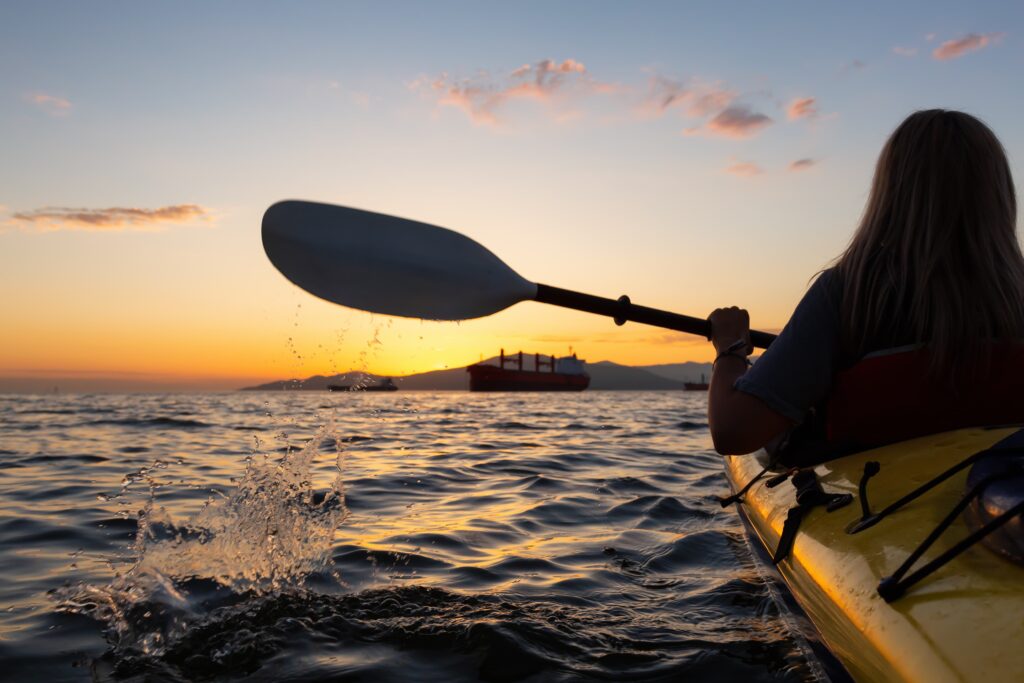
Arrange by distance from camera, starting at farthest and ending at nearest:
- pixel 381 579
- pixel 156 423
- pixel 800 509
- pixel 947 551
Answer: pixel 156 423
pixel 381 579
pixel 800 509
pixel 947 551

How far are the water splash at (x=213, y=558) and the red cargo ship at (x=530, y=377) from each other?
5668 cm

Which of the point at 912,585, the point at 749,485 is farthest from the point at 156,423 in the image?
the point at 912,585

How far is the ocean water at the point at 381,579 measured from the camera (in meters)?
2.52

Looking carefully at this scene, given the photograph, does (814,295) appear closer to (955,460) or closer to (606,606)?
(955,460)

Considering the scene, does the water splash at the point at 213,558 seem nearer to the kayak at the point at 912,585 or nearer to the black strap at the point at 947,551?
the kayak at the point at 912,585

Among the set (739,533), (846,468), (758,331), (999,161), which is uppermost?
(999,161)

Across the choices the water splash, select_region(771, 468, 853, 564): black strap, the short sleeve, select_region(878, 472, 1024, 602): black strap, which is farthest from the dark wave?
select_region(878, 472, 1024, 602): black strap

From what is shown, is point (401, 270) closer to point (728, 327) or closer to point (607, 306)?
point (607, 306)

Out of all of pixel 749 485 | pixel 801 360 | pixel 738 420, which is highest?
pixel 801 360

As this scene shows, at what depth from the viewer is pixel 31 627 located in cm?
278

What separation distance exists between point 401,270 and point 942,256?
82.5 inches

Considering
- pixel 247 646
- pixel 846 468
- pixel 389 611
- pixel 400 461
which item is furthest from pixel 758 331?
pixel 400 461

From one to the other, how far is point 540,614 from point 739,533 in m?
2.08

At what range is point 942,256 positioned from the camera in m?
2.35
